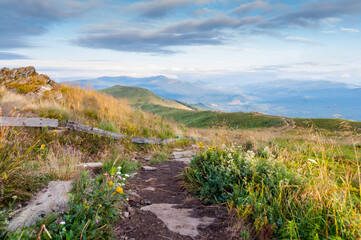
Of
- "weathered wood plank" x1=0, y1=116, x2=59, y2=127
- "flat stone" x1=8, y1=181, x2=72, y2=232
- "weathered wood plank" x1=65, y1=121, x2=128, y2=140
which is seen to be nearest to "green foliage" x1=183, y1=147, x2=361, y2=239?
"flat stone" x1=8, y1=181, x2=72, y2=232

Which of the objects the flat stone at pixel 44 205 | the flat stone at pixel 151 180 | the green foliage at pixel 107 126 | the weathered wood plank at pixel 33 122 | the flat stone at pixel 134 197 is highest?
the weathered wood plank at pixel 33 122

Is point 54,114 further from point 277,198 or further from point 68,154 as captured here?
point 277,198

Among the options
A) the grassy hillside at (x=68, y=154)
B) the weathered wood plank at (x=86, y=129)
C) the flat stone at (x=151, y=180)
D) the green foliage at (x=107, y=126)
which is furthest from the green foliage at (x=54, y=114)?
the flat stone at (x=151, y=180)

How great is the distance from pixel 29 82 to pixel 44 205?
43.6 feet

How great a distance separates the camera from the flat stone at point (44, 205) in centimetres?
276

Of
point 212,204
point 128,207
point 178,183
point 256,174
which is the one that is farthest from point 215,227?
point 178,183

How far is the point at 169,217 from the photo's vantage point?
12.4ft

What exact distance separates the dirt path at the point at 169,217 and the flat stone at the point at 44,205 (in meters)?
0.93

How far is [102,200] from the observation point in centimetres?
337

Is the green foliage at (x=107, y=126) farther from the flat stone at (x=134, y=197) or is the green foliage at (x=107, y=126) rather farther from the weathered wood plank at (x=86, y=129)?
the flat stone at (x=134, y=197)

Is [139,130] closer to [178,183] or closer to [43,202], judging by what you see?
[178,183]

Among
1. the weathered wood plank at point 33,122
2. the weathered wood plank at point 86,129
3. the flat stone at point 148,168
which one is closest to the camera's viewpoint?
the flat stone at point 148,168

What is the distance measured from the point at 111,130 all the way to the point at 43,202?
6.27m

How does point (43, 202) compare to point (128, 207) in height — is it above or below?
above
